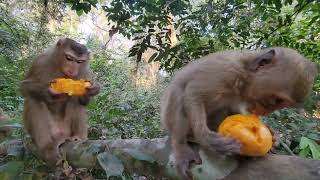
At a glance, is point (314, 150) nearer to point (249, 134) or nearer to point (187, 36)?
point (249, 134)

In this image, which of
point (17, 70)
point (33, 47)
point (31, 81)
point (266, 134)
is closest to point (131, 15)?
point (31, 81)

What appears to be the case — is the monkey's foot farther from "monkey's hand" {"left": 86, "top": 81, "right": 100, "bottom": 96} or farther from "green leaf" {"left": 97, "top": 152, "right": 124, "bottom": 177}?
"monkey's hand" {"left": 86, "top": 81, "right": 100, "bottom": 96}

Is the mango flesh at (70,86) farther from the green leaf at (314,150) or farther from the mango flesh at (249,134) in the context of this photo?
the green leaf at (314,150)

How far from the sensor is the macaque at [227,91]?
2.57 m

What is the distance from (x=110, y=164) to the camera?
2521 millimetres

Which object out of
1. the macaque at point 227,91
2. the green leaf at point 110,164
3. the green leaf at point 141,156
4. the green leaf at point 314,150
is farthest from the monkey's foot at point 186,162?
the green leaf at point 314,150

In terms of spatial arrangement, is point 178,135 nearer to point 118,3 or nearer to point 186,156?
point 186,156

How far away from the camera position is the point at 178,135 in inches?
108

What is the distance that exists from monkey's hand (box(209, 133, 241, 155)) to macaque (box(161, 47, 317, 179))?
50 millimetres

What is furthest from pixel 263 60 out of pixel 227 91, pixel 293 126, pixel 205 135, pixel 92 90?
pixel 92 90

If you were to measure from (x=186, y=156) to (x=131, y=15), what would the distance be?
3072mm

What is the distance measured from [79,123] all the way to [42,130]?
0.43 meters

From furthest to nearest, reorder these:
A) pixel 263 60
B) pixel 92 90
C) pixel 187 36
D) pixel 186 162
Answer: pixel 187 36 → pixel 92 90 → pixel 263 60 → pixel 186 162

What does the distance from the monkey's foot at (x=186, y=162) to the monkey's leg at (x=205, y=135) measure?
89 millimetres
